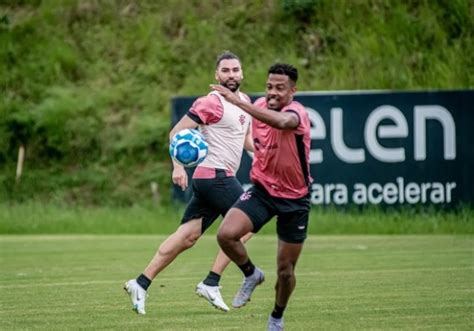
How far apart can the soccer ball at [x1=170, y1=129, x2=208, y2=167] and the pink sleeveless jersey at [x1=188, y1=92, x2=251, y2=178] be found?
0.96 ft

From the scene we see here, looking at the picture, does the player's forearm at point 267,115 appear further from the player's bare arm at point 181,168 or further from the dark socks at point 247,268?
the player's bare arm at point 181,168

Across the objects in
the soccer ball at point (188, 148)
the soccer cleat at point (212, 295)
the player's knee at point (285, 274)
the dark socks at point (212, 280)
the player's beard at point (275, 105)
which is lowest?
the soccer cleat at point (212, 295)

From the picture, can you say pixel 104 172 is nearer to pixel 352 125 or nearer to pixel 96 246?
pixel 352 125

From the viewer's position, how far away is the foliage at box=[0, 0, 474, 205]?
109ft

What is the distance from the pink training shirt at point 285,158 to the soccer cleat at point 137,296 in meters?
2.02

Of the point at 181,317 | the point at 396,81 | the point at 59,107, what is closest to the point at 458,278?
the point at 181,317

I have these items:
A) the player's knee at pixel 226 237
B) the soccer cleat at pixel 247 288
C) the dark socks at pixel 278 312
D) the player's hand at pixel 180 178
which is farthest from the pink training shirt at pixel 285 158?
the player's hand at pixel 180 178

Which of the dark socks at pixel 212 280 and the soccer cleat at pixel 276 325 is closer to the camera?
the soccer cleat at pixel 276 325

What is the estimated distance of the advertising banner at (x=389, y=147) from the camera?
2689cm

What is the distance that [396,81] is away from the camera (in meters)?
32.9

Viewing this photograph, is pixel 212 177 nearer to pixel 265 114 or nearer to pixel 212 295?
pixel 212 295

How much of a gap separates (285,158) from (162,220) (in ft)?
60.6

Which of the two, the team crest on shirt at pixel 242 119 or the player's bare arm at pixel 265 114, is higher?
the player's bare arm at pixel 265 114

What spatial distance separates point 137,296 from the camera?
11.9 metres
